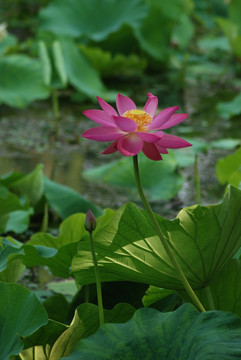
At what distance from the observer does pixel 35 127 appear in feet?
9.18

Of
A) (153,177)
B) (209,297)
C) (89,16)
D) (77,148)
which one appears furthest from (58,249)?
(89,16)

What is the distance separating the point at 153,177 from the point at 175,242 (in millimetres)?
1084

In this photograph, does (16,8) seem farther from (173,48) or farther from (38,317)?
(38,317)

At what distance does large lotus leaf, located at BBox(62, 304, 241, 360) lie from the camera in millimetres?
842

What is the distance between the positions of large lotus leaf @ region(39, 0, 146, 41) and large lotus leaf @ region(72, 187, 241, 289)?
2.51 meters

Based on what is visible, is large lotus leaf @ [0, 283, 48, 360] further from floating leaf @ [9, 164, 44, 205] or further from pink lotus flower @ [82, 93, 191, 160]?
floating leaf @ [9, 164, 44, 205]

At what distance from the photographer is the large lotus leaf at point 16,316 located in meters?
0.92

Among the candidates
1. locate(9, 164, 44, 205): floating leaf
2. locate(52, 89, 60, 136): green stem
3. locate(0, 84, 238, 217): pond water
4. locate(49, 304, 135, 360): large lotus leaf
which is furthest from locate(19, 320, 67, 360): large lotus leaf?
locate(52, 89, 60, 136): green stem

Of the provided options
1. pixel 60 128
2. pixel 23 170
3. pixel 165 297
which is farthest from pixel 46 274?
pixel 60 128

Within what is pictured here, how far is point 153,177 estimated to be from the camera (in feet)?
6.81

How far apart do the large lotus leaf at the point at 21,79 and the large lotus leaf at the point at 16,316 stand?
183cm

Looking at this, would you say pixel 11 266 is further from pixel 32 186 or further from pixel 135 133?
pixel 32 186

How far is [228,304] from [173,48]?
3.23 metres

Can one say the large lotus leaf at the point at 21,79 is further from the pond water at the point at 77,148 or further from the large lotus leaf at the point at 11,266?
the large lotus leaf at the point at 11,266
